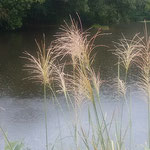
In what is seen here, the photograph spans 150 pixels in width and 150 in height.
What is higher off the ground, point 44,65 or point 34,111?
point 44,65

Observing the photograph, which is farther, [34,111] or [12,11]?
[12,11]

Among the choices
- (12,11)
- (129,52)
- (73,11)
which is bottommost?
(73,11)

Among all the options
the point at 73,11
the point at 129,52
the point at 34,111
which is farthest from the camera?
the point at 73,11

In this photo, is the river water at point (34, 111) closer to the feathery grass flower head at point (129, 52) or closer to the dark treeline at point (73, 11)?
the feathery grass flower head at point (129, 52)

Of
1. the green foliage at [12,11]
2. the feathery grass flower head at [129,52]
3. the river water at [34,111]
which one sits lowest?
the river water at [34,111]

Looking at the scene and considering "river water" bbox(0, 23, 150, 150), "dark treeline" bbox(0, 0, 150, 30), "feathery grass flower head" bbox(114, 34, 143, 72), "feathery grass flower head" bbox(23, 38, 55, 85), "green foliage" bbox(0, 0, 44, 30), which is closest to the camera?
"feathery grass flower head" bbox(23, 38, 55, 85)

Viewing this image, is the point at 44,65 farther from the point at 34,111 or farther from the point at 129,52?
the point at 34,111

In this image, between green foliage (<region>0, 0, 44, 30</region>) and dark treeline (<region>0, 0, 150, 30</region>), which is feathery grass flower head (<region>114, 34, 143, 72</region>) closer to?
green foliage (<region>0, 0, 44, 30</region>)

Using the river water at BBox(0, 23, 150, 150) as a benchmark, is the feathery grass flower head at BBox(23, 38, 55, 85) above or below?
above

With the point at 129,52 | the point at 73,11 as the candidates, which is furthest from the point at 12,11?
the point at 129,52

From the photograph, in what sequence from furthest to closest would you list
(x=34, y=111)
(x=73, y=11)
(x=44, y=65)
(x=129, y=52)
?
(x=73, y=11) < (x=34, y=111) < (x=129, y=52) < (x=44, y=65)

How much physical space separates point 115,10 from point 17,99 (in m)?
21.8

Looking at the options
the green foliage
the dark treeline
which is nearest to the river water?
the green foliage

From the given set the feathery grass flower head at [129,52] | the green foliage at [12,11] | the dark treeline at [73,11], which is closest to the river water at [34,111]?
the feathery grass flower head at [129,52]
